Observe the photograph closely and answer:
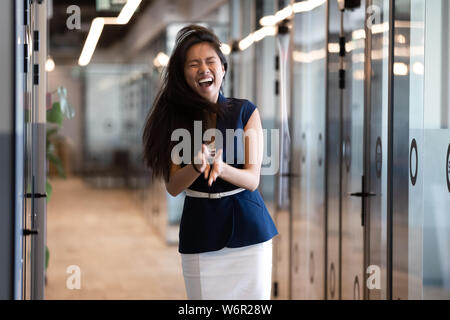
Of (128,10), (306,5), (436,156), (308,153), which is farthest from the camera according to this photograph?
(308,153)

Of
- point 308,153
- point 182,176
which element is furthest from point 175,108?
point 308,153

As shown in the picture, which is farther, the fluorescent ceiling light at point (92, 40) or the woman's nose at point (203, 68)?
the fluorescent ceiling light at point (92, 40)

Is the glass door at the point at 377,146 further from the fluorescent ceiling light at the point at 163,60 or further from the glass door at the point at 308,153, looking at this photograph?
the fluorescent ceiling light at the point at 163,60

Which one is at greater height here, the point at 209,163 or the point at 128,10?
the point at 128,10

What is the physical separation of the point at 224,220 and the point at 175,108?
1.38 feet

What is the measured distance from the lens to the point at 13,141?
7.68 ft

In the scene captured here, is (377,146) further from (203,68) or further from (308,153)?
(203,68)

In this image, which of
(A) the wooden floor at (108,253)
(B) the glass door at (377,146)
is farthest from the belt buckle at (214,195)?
(B) the glass door at (377,146)

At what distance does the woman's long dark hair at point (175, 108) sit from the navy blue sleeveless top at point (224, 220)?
13 centimetres

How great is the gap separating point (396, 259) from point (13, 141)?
1.72 m

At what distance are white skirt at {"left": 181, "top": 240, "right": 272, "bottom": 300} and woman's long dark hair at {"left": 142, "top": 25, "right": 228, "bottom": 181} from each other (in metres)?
0.32


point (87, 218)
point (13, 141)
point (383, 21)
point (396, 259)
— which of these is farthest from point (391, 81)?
point (87, 218)

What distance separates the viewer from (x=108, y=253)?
21.4ft

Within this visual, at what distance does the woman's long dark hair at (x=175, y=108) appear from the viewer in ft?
7.20
